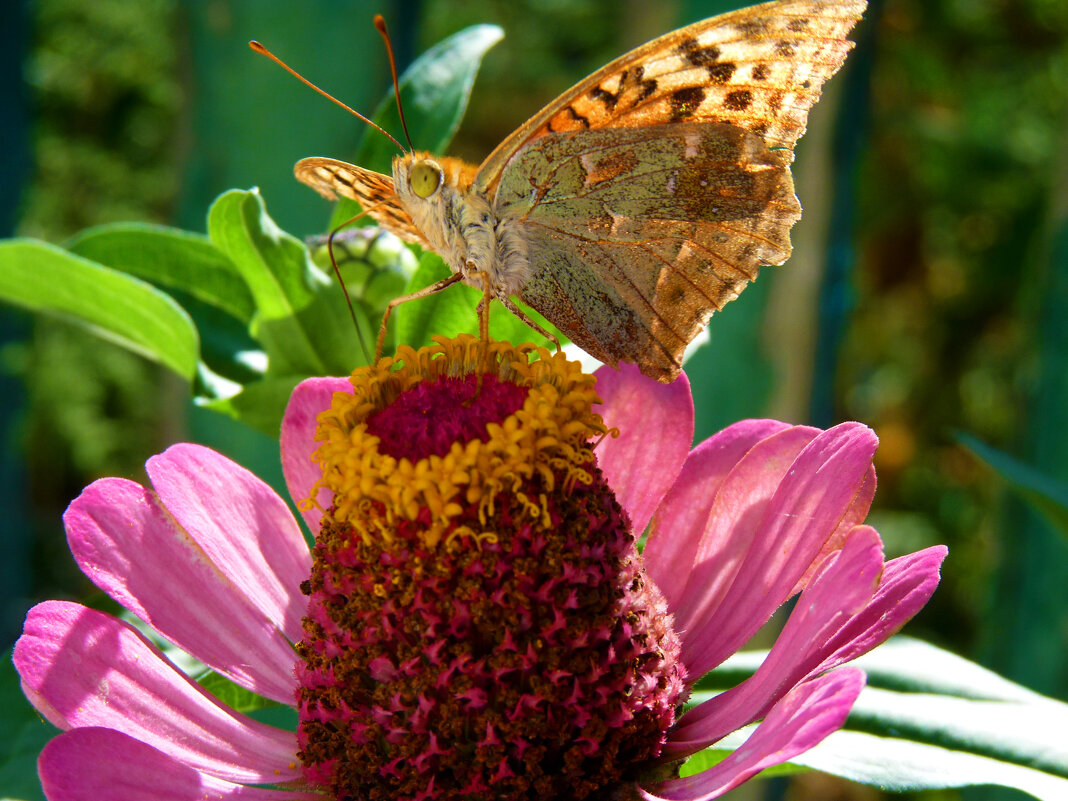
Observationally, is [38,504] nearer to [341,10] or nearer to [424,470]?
[341,10]

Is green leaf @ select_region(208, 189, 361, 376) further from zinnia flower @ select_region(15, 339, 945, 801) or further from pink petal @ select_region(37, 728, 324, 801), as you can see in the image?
pink petal @ select_region(37, 728, 324, 801)

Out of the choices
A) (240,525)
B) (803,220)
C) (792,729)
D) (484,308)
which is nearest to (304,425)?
(240,525)

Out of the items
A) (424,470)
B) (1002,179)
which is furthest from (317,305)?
(1002,179)

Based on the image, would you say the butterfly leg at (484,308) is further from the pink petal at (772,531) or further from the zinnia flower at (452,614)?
the pink petal at (772,531)

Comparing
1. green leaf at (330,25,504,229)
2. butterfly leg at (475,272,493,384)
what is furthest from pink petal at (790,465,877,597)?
green leaf at (330,25,504,229)

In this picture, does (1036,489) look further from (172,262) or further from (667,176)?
(172,262)

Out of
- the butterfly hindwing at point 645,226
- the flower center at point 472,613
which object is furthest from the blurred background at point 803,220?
the flower center at point 472,613
